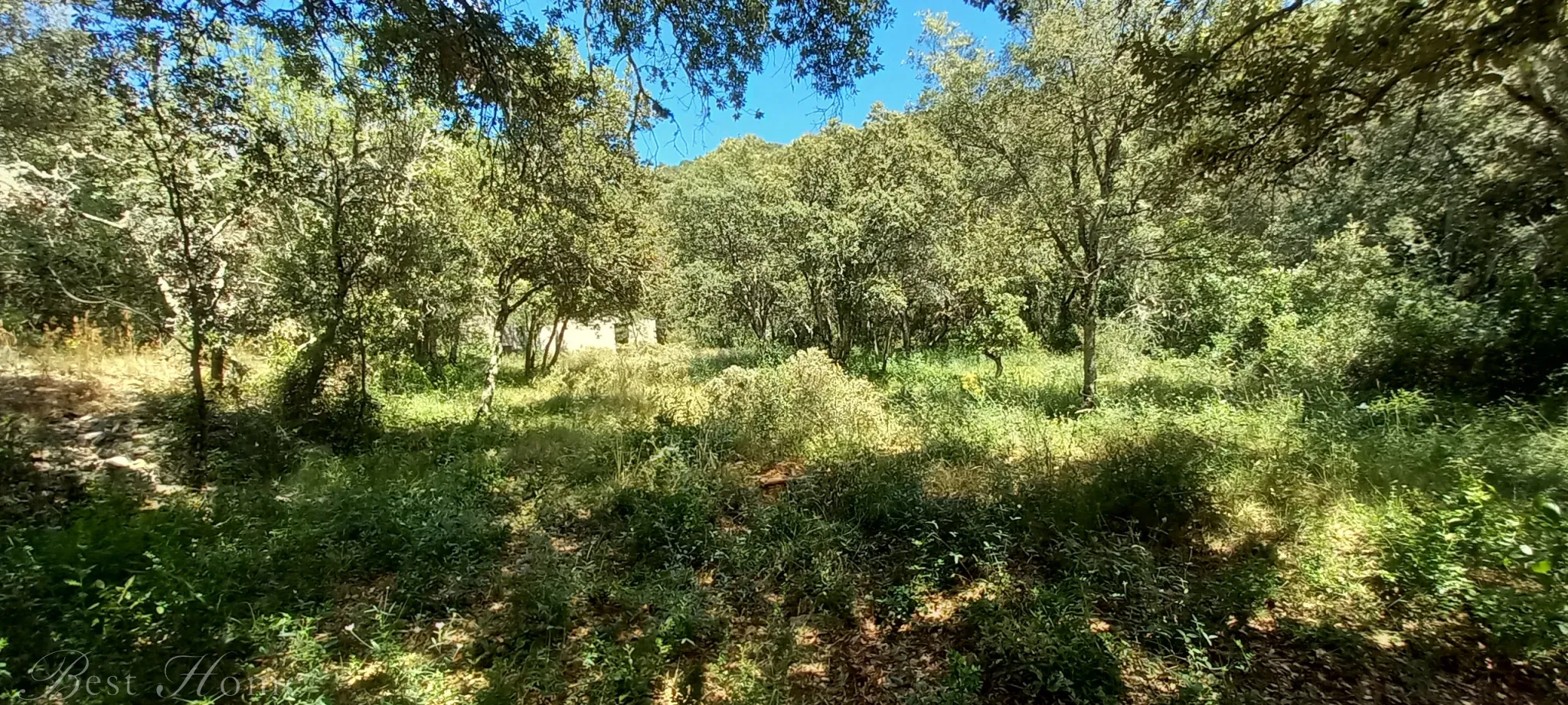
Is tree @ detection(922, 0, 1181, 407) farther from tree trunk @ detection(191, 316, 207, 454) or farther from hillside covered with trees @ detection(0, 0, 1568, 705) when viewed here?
tree trunk @ detection(191, 316, 207, 454)

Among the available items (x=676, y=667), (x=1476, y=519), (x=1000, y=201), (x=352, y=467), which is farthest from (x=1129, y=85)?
(x=352, y=467)

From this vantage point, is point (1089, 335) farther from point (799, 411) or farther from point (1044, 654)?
point (1044, 654)

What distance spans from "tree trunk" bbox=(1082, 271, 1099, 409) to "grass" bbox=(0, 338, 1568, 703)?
2.01 metres

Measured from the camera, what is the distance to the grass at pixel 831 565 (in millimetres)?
2809

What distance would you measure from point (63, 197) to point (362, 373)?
4.49 metres

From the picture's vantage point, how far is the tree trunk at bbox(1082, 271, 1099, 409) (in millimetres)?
8102

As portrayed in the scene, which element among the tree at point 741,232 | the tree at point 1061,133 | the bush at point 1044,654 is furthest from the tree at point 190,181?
the tree at point 741,232

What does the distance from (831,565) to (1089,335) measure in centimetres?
633

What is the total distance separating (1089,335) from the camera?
842 cm

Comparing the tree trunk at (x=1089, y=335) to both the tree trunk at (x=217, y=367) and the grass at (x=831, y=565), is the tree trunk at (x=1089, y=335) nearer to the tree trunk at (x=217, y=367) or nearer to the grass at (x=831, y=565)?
the grass at (x=831, y=565)

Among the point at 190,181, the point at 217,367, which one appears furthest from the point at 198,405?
the point at 190,181

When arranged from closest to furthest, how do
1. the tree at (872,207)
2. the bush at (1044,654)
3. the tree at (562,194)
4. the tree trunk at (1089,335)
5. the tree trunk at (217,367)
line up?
the bush at (1044,654) → the tree at (562,194) → the tree trunk at (217,367) → the tree trunk at (1089,335) → the tree at (872,207)

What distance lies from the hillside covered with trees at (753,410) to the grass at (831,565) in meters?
0.03

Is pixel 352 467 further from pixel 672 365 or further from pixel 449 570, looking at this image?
pixel 672 365
